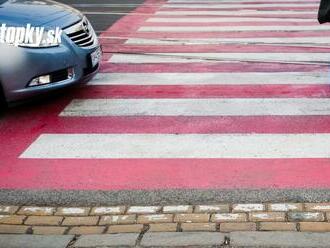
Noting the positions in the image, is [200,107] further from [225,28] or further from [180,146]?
[225,28]

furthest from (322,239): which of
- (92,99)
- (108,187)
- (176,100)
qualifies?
(92,99)

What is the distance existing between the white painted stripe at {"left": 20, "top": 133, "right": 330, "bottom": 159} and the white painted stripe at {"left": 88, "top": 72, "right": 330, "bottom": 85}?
202 cm

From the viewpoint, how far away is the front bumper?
641 cm

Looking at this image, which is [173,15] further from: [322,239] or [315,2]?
[322,239]

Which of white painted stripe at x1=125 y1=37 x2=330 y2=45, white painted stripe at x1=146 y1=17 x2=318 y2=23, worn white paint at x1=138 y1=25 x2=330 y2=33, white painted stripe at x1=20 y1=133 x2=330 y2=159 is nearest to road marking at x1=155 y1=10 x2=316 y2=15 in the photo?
white painted stripe at x1=146 y1=17 x2=318 y2=23

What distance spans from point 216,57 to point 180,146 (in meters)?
3.89

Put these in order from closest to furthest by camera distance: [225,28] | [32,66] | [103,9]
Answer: [32,66] < [225,28] < [103,9]

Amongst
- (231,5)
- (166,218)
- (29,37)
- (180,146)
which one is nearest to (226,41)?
(29,37)

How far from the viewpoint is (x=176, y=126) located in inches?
246

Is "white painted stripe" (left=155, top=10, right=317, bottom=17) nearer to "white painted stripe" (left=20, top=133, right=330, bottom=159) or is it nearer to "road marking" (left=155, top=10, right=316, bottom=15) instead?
"road marking" (left=155, top=10, right=316, bottom=15)

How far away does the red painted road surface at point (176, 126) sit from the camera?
493 centimetres

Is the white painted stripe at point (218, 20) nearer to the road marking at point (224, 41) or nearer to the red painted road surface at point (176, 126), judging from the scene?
the road marking at point (224, 41)

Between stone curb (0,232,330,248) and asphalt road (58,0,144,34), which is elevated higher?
stone curb (0,232,330,248)

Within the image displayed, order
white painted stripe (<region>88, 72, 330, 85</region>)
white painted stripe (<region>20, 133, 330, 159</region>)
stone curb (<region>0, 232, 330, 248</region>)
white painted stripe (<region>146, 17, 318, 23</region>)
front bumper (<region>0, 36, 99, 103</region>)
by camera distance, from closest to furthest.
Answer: stone curb (<region>0, 232, 330, 248</region>), white painted stripe (<region>20, 133, 330, 159</region>), front bumper (<region>0, 36, 99, 103</region>), white painted stripe (<region>88, 72, 330, 85</region>), white painted stripe (<region>146, 17, 318, 23</region>)
